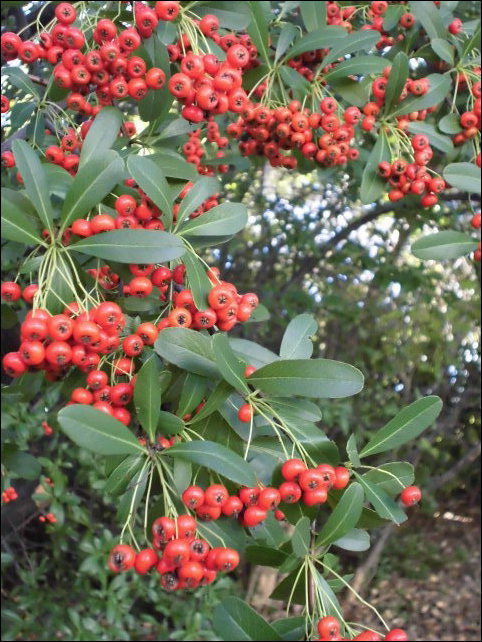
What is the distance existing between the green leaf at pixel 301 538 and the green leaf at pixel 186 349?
320 millimetres

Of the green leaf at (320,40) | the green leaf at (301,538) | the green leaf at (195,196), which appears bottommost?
the green leaf at (301,538)

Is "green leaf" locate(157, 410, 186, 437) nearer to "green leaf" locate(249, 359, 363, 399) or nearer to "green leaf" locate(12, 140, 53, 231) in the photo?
"green leaf" locate(249, 359, 363, 399)

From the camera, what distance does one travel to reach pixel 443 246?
65.0 inches

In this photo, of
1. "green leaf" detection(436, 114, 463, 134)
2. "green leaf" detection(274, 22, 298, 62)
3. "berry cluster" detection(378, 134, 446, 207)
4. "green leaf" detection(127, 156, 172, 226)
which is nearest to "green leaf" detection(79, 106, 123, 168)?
"green leaf" detection(127, 156, 172, 226)

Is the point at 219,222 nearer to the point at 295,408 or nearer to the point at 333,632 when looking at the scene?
the point at 295,408

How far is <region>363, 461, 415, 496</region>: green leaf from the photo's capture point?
4.19ft

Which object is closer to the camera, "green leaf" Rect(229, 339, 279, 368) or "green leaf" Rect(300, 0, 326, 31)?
"green leaf" Rect(229, 339, 279, 368)

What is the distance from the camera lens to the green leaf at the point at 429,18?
2213 mm

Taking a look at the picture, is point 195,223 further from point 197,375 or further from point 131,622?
point 131,622

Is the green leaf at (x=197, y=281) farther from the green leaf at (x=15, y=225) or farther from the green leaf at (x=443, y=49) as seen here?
the green leaf at (x=443, y=49)

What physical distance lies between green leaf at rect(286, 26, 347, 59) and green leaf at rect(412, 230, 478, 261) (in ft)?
2.35

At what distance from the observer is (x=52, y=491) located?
Result: 3.52 m

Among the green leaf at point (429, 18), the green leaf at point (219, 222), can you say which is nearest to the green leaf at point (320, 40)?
the green leaf at point (429, 18)

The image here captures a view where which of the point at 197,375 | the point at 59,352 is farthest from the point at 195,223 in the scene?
the point at 59,352
